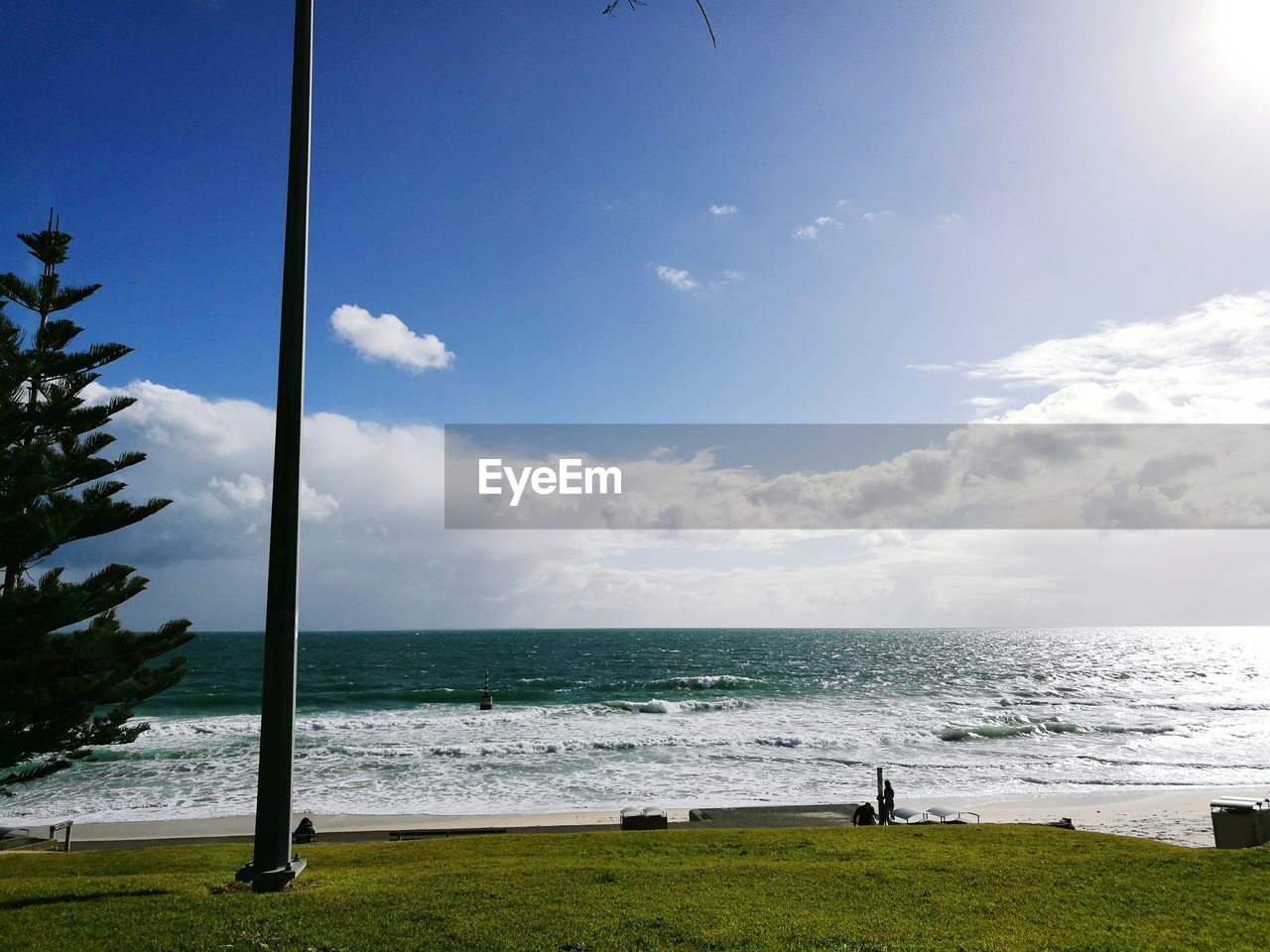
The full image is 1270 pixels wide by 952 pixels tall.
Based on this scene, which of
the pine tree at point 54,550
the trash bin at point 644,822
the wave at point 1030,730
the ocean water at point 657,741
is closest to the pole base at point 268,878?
the pine tree at point 54,550

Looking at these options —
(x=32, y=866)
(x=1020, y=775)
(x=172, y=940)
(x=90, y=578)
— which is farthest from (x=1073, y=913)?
(x=1020, y=775)

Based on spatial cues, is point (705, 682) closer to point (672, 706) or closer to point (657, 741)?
point (672, 706)

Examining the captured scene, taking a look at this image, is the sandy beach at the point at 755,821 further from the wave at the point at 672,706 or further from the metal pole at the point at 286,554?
the wave at the point at 672,706

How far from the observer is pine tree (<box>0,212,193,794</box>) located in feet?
28.3

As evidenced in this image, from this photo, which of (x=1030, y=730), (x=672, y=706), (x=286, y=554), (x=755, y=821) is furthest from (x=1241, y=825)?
(x=672, y=706)

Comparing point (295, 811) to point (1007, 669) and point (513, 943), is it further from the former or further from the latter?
point (1007, 669)

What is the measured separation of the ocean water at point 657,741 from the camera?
21359 mm

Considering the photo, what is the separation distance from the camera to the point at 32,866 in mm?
9719

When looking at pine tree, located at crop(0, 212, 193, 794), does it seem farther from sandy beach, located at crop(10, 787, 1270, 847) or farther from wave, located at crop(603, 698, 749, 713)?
wave, located at crop(603, 698, 749, 713)

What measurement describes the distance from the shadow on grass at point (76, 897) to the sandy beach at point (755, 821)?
9351 millimetres

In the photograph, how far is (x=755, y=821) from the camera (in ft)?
49.6

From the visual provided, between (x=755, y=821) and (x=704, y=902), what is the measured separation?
9966 mm

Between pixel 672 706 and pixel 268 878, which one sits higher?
pixel 268 878

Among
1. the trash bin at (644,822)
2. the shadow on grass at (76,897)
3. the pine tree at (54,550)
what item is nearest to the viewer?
the shadow on grass at (76,897)
